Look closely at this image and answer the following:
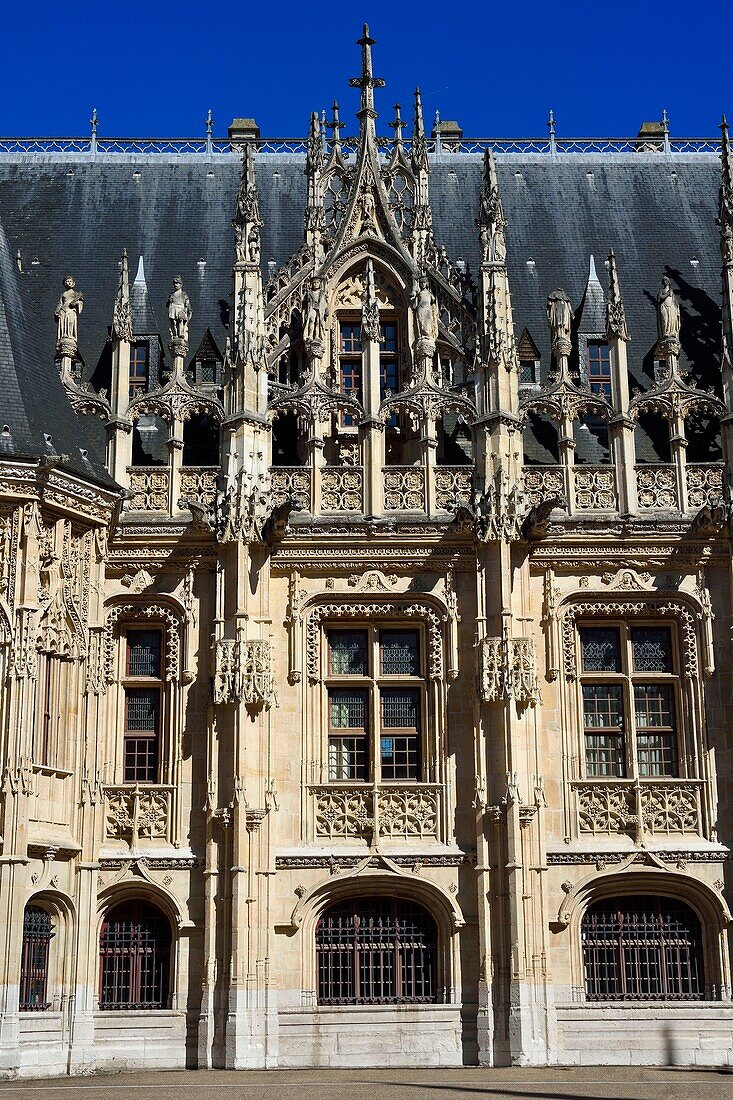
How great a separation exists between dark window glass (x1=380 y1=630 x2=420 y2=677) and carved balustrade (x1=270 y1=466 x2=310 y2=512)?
2.89 m

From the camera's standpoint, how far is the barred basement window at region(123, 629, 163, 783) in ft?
92.1

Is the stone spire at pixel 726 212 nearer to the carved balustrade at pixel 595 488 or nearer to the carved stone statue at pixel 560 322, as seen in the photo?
the carved stone statue at pixel 560 322

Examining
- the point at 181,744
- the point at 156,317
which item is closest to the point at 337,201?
the point at 156,317

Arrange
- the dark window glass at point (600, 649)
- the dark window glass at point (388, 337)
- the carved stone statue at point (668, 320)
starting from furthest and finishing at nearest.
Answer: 1. the dark window glass at point (388, 337)
2. the carved stone statue at point (668, 320)
3. the dark window glass at point (600, 649)

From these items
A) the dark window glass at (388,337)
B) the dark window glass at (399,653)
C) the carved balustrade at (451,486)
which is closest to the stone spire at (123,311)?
the dark window glass at (388,337)

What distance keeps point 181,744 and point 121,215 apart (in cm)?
1380

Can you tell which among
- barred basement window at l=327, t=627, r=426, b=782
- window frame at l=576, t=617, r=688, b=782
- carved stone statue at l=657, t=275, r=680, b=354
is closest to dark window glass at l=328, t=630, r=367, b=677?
barred basement window at l=327, t=627, r=426, b=782

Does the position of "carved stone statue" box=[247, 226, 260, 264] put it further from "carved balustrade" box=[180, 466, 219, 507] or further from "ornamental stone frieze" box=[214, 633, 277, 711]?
"ornamental stone frieze" box=[214, 633, 277, 711]

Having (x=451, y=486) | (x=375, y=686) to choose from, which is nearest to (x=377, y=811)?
(x=375, y=686)

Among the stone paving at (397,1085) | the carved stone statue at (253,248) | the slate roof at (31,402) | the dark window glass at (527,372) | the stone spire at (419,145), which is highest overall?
the stone spire at (419,145)

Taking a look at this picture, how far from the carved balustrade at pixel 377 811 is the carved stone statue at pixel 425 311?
29.0 feet

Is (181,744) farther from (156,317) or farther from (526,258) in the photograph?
(526,258)

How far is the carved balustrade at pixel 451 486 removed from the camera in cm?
2878

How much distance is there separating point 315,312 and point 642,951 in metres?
13.6
